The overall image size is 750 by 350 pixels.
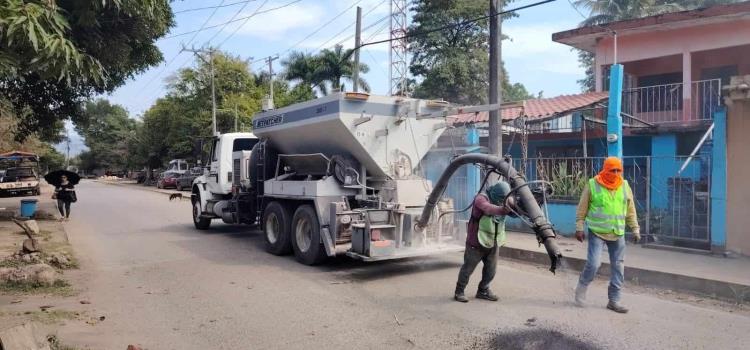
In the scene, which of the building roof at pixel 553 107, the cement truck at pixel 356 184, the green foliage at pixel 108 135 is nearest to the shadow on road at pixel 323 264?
the cement truck at pixel 356 184

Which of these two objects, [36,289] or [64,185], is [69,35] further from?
[64,185]

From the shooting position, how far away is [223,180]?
12352 mm

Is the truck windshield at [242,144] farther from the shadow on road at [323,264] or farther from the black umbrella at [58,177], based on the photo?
the black umbrella at [58,177]

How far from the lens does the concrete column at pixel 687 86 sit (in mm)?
13120

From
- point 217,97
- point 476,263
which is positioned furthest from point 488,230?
point 217,97

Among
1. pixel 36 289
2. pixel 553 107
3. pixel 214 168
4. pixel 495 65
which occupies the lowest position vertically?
pixel 36 289

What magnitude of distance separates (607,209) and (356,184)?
3.92m

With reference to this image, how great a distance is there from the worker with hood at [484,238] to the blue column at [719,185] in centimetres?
469

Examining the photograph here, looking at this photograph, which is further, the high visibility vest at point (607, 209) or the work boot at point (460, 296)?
the work boot at point (460, 296)

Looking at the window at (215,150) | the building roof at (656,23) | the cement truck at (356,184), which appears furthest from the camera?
the building roof at (656,23)

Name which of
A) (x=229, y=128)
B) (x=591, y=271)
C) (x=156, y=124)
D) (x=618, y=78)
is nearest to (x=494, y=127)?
(x=618, y=78)

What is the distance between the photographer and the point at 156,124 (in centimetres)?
4044

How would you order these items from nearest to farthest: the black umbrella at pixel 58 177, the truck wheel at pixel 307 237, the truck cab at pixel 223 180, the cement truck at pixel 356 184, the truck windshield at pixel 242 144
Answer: the cement truck at pixel 356 184 → the truck wheel at pixel 307 237 → the truck cab at pixel 223 180 → the truck windshield at pixel 242 144 → the black umbrella at pixel 58 177

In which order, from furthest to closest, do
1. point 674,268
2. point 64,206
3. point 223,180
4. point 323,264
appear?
point 64,206
point 223,180
point 323,264
point 674,268
